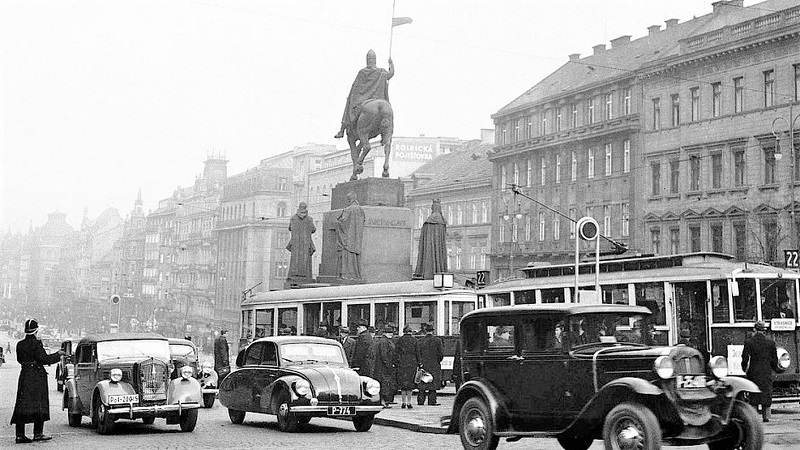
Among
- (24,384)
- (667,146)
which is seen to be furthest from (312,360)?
(667,146)

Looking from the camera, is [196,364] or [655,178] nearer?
[196,364]

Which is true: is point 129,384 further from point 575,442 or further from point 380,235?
point 380,235

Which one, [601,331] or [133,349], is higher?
[601,331]

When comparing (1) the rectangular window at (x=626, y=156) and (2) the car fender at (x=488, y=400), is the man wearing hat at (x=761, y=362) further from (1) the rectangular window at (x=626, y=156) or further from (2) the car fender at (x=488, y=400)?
(1) the rectangular window at (x=626, y=156)

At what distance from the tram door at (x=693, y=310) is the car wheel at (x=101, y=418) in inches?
475

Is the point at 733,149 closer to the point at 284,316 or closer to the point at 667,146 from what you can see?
the point at 667,146

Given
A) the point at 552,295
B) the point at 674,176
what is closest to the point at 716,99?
the point at 674,176

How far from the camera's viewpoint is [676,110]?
63.8 m

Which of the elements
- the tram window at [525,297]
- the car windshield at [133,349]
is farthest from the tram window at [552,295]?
the car windshield at [133,349]

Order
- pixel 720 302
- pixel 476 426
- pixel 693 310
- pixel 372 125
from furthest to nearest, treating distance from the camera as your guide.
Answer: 1. pixel 372 125
2. pixel 693 310
3. pixel 720 302
4. pixel 476 426

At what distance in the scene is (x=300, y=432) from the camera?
62.5 ft

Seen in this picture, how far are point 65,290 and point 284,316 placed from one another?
131m

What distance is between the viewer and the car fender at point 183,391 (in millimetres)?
18469

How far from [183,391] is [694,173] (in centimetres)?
4755
